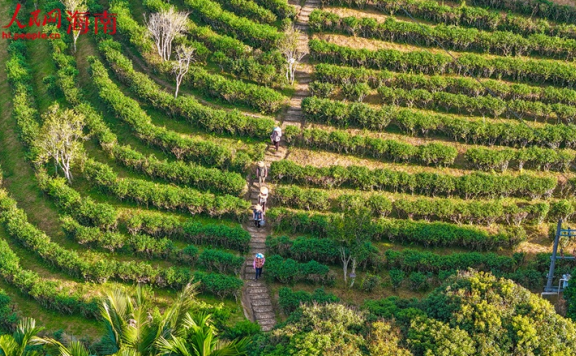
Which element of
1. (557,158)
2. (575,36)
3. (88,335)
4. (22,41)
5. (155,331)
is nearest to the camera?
(155,331)

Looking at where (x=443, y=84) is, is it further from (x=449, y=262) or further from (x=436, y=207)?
(x=449, y=262)

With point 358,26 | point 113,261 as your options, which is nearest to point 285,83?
point 358,26

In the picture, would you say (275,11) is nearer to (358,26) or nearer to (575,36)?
(358,26)

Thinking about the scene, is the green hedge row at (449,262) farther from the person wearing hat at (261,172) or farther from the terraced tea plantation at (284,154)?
the person wearing hat at (261,172)

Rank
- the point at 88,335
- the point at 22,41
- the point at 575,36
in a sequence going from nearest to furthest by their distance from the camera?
the point at 88,335
the point at 575,36
the point at 22,41

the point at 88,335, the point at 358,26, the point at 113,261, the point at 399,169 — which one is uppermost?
the point at 358,26

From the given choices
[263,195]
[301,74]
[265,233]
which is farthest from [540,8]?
[265,233]

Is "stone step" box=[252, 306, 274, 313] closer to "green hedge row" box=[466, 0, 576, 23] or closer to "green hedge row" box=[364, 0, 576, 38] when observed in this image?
"green hedge row" box=[364, 0, 576, 38]
